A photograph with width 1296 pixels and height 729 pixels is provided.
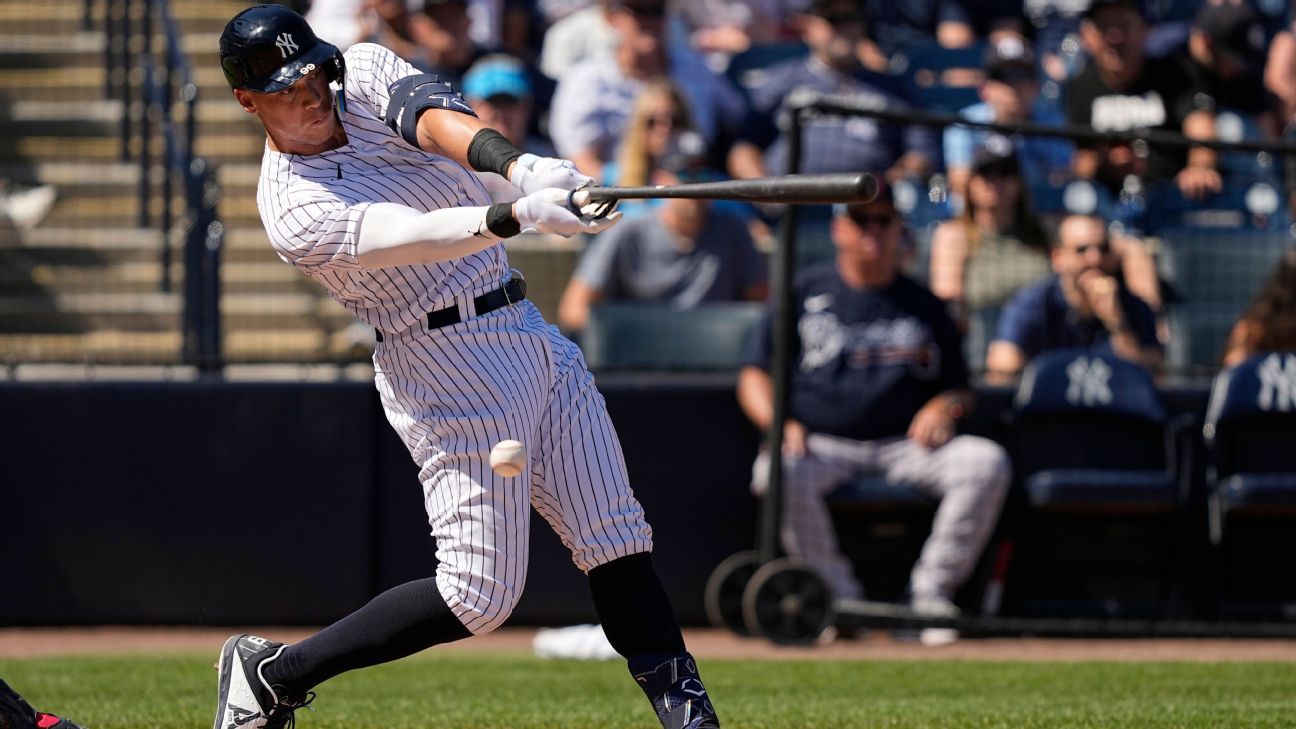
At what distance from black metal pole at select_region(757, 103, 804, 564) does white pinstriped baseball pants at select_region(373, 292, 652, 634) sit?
10.8ft

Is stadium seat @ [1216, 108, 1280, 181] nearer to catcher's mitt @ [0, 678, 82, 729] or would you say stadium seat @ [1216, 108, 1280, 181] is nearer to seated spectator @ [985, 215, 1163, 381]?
seated spectator @ [985, 215, 1163, 381]

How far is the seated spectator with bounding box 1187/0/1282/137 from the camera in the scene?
10102mm

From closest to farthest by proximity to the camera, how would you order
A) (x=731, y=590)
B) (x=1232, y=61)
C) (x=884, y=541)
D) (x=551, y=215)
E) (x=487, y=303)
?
1. (x=551, y=215)
2. (x=487, y=303)
3. (x=731, y=590)
4. (x=884, y=541)
5. (x=1232, y=61)

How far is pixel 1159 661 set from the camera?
6988 mm

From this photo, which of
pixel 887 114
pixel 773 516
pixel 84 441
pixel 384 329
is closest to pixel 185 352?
pixel 84 441

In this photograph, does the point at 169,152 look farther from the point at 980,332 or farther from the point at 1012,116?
the point at 1012,116

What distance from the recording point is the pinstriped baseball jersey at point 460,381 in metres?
3.98

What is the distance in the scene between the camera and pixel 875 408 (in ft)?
25.2

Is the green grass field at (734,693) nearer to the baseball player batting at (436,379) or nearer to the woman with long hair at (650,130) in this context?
the baseball player batting at (436,379)

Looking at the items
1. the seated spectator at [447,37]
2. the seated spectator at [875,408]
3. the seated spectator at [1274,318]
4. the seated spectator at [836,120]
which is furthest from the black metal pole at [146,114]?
the seated spectator at [1274,318]

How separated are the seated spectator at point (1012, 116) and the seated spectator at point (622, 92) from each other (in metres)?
Answer: 1.28

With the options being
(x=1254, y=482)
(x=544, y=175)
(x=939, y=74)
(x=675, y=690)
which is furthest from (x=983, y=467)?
(x=544, y=175)

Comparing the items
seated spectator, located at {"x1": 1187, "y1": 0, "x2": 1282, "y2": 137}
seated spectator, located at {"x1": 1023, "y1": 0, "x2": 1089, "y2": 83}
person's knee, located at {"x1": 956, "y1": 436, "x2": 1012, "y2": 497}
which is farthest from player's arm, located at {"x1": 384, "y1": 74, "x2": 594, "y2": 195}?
seated spectator, located at {"x1": 1023, "y1": 0, "x2": 1089, "y2": 83}

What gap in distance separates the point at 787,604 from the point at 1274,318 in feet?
7.96
